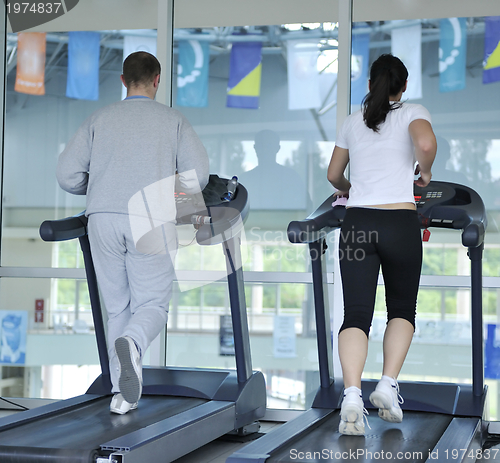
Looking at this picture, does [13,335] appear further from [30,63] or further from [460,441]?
[460,441]

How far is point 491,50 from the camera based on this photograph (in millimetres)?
3721

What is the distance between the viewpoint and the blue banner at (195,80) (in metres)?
4.11

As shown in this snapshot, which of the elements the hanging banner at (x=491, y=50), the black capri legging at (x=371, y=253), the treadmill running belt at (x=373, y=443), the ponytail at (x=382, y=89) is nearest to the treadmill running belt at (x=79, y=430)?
the treadmill running belt at (x=373, y=443)

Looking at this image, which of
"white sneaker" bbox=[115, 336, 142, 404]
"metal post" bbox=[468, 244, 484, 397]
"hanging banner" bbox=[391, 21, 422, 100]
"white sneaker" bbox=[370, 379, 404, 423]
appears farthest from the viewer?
"hanging banner" bbox=[391, 21, 422, 100]

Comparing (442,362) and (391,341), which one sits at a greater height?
(391,341)

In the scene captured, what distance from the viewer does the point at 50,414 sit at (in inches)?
109

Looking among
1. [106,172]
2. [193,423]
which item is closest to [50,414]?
[193,423]

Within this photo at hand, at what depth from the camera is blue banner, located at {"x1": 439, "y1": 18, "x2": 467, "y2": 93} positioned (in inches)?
148

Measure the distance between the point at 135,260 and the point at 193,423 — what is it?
72 centimetres

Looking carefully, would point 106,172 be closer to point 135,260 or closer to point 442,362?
point 135,260

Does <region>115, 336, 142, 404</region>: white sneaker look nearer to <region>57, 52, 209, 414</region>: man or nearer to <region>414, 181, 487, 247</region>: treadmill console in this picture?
<region>57, 52, 209, 414</region>: man

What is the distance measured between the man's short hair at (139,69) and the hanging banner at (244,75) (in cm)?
132

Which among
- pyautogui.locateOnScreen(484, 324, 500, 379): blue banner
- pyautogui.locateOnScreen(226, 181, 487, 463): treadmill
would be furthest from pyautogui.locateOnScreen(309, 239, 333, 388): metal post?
pyautogui.locateOnScreen(484, 324, 500, 379): blue banner

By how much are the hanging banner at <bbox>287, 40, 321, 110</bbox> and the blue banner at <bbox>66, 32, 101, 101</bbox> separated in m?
1.30
